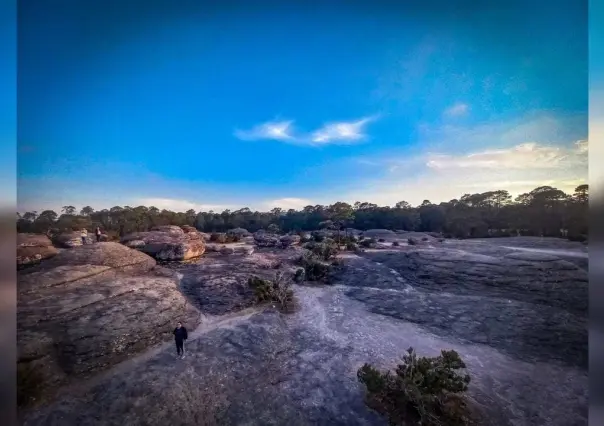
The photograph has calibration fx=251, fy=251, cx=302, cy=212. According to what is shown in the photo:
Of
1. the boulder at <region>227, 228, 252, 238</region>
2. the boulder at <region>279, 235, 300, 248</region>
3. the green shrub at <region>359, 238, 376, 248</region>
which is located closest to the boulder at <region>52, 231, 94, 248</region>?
the boulder at <region>227, 228, 252, 238</region>

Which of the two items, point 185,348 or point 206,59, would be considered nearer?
point 185,348

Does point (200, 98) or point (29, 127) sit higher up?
point (200, 98)

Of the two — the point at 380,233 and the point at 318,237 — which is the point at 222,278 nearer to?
the point at 318,237

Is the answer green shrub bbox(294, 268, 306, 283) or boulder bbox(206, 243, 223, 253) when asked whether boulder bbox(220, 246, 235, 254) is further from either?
green shrub bbox(294, 268, 306, 283)

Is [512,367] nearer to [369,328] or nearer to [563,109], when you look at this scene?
[369,328]

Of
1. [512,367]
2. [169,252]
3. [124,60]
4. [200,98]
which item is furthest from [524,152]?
[124,60]

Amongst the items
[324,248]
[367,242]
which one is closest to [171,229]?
[324,248]
